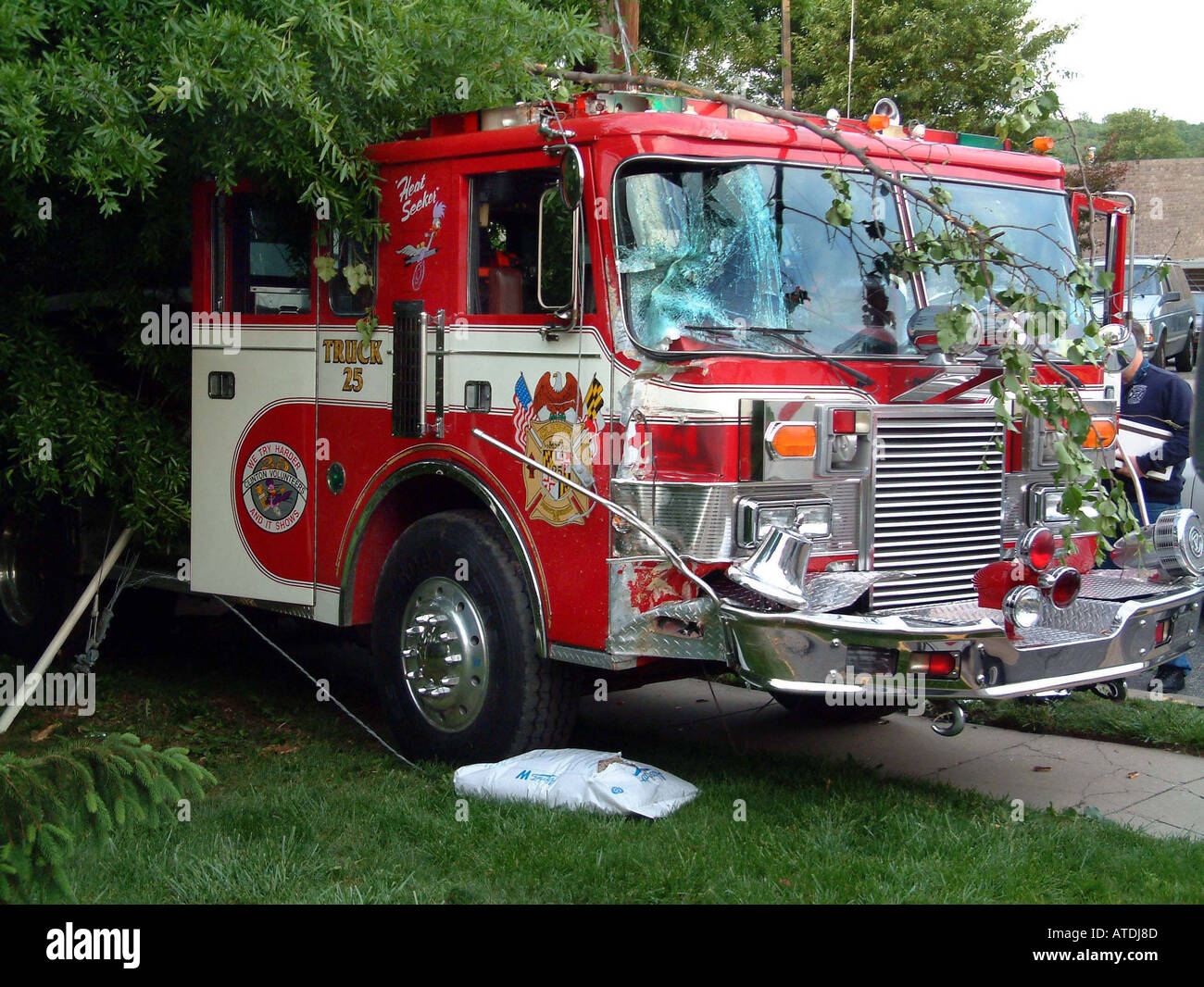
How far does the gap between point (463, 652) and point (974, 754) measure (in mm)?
2541

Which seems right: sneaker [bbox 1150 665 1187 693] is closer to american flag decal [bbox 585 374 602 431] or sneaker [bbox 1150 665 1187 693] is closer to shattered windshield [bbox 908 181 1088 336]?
shattered windshield [bbox 908 181 1088 336]

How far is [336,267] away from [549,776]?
8.73ft

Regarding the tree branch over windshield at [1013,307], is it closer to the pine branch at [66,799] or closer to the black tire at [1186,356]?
the pine branch at [66,799]

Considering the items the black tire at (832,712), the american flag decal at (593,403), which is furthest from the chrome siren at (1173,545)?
the american flag decal at (593,403)

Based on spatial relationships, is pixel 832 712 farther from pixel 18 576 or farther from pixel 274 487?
pixel 18 576

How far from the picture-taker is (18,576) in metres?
8.55

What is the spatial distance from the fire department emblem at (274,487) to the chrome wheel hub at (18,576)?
2.28 metres

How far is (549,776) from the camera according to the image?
17.9 feet

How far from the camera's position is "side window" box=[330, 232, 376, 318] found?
6352 mm

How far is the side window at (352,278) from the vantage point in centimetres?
635

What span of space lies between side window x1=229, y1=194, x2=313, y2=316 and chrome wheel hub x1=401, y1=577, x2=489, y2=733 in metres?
1.65
